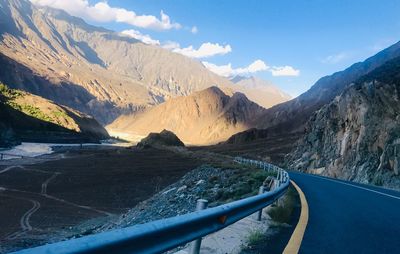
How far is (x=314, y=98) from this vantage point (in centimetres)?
15312

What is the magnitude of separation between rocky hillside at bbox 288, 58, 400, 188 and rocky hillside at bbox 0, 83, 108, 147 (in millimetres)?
63301

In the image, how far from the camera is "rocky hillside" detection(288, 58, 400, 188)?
28609 mm

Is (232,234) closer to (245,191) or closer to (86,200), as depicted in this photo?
(245,191)

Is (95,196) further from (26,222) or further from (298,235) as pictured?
(298,235)

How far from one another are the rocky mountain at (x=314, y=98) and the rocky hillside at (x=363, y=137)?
7499 centimetres

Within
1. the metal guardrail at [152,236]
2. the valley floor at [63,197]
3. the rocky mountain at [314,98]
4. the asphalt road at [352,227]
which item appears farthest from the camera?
the rocky mountain at [314,98]

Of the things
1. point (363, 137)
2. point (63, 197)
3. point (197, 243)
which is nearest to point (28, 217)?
point (63, 197)

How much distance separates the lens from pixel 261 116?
196625mm

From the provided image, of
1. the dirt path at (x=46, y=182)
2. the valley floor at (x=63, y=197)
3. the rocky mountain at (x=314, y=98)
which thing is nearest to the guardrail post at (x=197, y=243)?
the valley floor at (x=63, y=197)

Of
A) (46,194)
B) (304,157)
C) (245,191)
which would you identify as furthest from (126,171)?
(245,191)

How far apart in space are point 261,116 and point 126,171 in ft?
485

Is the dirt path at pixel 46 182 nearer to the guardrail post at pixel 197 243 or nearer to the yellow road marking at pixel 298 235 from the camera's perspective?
the yellow road marking at pixel 298 235

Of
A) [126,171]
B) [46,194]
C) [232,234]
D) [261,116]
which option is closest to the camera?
[232,234]

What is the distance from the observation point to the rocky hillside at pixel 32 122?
98.6 m
